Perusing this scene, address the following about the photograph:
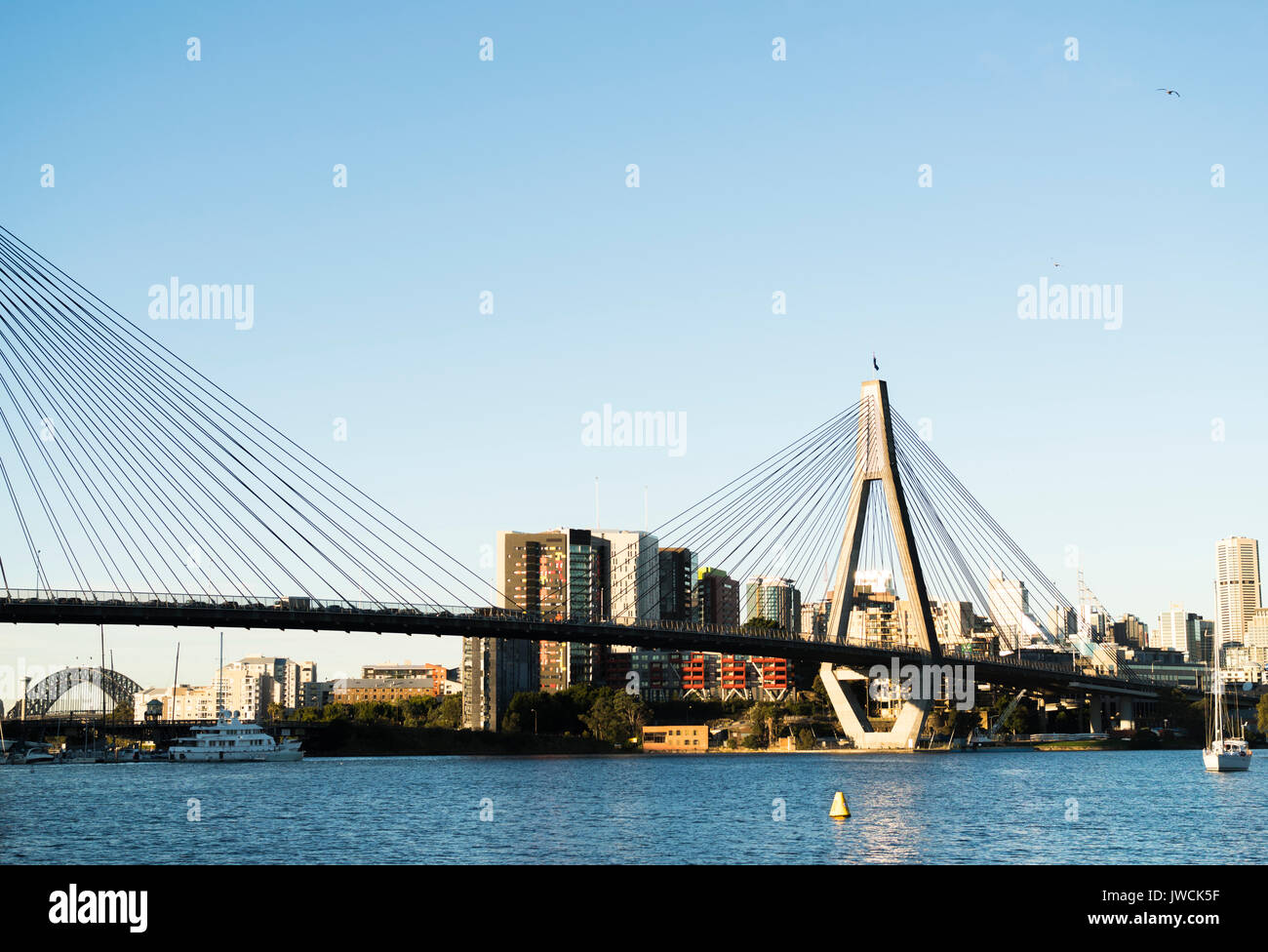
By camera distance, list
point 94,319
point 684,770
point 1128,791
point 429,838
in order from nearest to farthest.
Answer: point 429,838
point 94,319
point 1128,791
point 684,770

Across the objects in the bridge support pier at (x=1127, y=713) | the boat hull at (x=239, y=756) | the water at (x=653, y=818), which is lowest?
the boat hull at (x=239, y=756)

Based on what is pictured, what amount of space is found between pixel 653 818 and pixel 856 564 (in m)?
49.3

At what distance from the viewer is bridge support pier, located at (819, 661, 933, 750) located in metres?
99.6

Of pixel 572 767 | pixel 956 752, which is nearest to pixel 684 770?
pixel 572 767

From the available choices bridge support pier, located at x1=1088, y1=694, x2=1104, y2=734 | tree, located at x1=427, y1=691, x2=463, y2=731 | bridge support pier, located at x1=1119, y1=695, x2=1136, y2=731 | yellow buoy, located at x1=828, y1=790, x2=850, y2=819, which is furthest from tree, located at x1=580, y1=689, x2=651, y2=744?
yellow buoy, located at x1=828, y1=790, x2=850, y2=819

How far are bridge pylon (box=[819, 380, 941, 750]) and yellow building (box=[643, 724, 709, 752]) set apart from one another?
37311 mm

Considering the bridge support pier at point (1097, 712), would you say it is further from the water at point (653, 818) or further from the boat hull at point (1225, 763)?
the water at point (653, 818)

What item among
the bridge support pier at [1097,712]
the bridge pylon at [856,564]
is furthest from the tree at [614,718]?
the bridge support pier at [1097,712]

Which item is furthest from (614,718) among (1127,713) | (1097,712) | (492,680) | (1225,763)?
(1225,763)

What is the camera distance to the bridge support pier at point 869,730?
99562 mm

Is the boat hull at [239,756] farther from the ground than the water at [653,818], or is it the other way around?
the water at [653,818]
